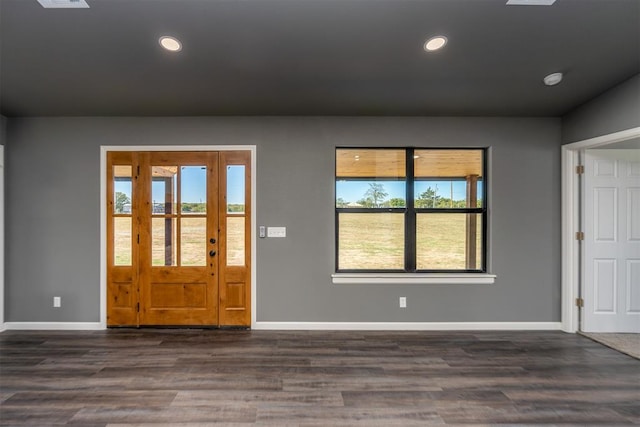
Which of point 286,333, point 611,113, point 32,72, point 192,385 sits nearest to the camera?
point 192,385

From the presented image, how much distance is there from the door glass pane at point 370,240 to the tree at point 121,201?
100 inches

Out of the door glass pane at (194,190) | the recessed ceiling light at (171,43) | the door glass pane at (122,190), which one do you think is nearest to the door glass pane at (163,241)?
the door glass pane at (194,190)

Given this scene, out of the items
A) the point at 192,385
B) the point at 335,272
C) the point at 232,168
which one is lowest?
the point at 192,385

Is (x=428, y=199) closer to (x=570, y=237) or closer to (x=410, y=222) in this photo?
(x=410, y=222)

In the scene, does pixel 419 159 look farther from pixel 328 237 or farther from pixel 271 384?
pixel 271 384

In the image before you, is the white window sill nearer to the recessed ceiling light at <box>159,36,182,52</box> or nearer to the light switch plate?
the light switch plate

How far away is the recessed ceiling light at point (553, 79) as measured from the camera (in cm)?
310

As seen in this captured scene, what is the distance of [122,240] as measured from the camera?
3846 millimetres

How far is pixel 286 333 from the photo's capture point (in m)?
3.70

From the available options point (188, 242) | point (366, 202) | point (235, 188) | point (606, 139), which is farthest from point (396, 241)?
point (188, 242)

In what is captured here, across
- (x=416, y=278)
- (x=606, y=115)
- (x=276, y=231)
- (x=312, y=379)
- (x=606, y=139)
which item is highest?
(x=606, y=115)

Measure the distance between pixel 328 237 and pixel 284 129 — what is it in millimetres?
1371

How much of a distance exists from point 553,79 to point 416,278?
8.00ft

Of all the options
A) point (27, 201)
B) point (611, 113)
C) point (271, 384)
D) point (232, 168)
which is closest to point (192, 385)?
point (271, 384)
